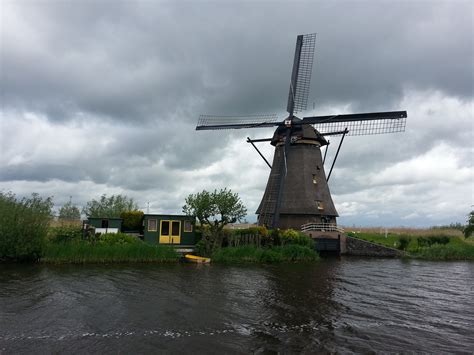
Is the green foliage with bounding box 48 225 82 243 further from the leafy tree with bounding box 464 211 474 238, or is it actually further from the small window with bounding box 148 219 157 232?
the leafy tree with bounding box 464 211 474 238

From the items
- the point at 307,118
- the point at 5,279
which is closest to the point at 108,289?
the point at 5,279

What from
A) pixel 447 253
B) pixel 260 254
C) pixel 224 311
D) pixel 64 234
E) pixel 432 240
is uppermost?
pixel 432 240

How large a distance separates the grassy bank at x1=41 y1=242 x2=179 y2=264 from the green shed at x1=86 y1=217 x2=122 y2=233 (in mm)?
4110

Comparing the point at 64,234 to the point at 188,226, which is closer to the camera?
the point at 64,234

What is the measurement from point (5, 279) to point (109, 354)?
10689 millimetres

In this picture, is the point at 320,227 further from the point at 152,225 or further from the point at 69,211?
the point at 69,211

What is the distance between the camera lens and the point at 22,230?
20547mm

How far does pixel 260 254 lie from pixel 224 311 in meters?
13.7

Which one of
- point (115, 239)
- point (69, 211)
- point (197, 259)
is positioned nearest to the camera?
point (197, 259)

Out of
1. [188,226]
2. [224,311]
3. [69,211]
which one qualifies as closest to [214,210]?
[188,226]

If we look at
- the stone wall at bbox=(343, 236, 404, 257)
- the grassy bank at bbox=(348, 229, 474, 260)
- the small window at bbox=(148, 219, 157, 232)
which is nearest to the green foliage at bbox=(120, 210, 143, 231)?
the small window at bbox=(148, 219, 157, 232)

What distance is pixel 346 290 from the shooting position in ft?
52.7

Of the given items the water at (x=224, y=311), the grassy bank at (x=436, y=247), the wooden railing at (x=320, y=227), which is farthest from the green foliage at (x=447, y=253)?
the water at (x=224, y=311)

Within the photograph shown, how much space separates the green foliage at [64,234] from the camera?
2298 cm
